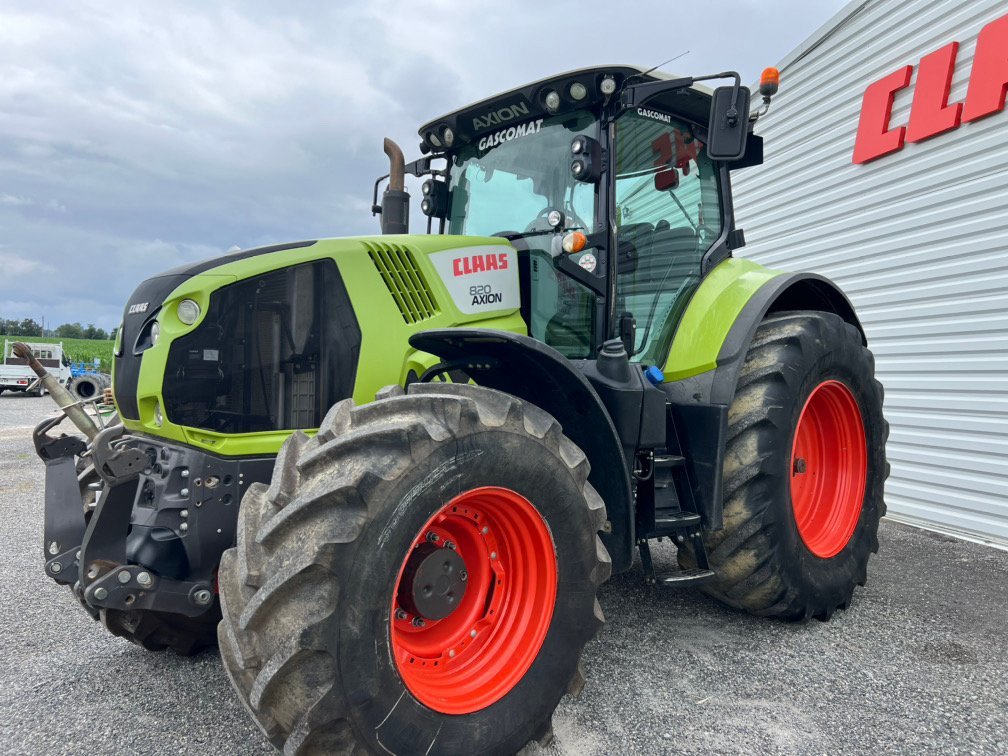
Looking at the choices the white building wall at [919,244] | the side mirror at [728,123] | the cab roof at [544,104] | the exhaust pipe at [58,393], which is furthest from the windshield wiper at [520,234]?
the white building wall at [919,244]

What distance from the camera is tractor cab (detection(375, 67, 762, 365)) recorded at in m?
2.90

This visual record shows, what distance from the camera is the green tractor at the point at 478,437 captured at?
6.06 feet

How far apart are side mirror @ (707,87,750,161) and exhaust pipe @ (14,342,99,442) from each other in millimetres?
2805

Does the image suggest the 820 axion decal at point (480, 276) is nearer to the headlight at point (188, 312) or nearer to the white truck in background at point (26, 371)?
the headlight at point (188, 312)

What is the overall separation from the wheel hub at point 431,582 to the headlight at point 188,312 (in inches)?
43.1

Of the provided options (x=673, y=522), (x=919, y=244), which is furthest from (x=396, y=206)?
(x=919, y=244)

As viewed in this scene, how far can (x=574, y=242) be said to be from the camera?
9.41 ft

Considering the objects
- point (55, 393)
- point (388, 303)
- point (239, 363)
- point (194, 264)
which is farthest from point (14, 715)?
point (388, 303)

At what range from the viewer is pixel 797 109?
7.18 meters

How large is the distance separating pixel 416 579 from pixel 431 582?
0.06 metres

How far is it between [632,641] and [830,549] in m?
1.22

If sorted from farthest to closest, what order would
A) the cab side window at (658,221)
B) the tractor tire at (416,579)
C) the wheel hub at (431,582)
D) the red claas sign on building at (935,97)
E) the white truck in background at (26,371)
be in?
1. the white truck in background at (26,371)
2. the red claas sign on building at (935,97)
3. the cab side window at (658,221)
4. the wheel hub at (431,582)
5. the tractor tire at (416,579)

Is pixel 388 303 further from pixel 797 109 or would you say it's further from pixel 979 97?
pixel 797 109

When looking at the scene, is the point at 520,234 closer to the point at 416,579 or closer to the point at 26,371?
the point at 416,579
